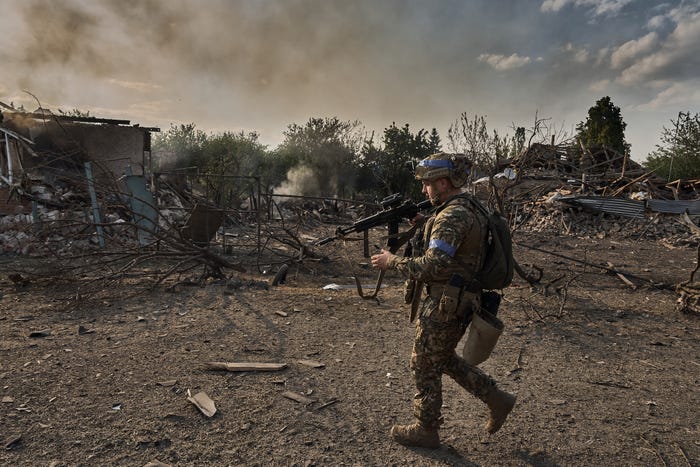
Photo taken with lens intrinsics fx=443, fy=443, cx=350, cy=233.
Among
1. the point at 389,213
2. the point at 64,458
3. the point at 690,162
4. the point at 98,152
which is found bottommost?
the point at 64,458

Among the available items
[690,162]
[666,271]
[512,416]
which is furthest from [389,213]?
[690,162]

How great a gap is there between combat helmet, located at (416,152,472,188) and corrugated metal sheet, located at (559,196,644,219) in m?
14.3

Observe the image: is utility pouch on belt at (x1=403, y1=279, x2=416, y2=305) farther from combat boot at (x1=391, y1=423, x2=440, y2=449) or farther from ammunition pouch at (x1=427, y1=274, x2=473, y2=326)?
combat boot at (x1=391, y1=423, x2=440, y2=449)

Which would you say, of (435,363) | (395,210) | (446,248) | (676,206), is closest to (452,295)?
(446,248)

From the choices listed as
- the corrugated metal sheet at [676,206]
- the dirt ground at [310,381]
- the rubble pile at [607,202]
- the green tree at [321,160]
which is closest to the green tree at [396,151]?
the green tree at [321,160]

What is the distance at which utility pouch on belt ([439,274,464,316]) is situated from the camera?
2340 millimetres

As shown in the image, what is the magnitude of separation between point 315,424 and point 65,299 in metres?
3.83

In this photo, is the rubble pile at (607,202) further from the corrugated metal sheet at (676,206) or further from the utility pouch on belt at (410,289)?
the utility pouch on belt at (410,289)

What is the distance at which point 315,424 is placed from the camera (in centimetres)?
281

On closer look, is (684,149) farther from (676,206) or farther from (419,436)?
(419,436)

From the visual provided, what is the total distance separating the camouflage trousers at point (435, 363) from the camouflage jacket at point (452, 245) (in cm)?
21

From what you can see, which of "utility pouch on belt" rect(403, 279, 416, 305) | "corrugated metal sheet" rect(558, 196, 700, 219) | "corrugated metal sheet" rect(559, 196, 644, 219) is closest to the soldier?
"utility pouch on belt" rect(403, 279, 416, 305)

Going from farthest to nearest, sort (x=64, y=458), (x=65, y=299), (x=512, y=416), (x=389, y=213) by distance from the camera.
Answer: (x=65, y=299) → (x=389, y=213) → (x=512, y=416) → (x=64, y=458)

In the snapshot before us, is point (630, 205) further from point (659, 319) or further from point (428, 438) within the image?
point (428, 438)
